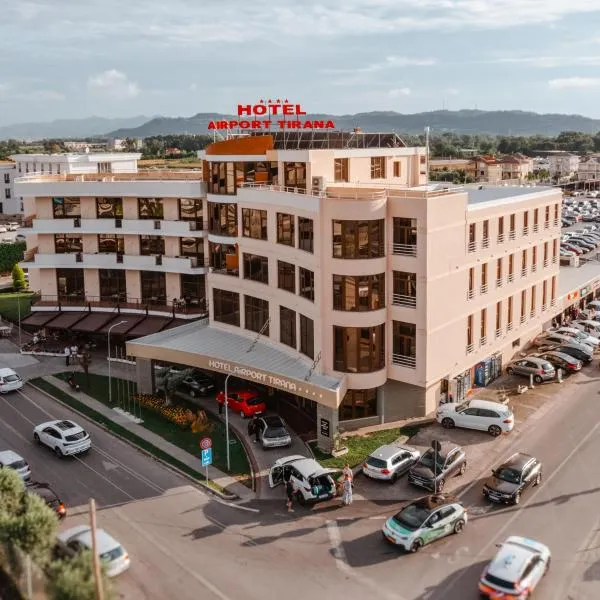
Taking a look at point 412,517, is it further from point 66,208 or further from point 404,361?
point 66,208

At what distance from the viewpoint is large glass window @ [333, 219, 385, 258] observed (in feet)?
138

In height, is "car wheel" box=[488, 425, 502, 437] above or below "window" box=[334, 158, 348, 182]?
below

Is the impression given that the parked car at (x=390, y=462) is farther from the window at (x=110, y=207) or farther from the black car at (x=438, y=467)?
the window at (x=110, y=207)

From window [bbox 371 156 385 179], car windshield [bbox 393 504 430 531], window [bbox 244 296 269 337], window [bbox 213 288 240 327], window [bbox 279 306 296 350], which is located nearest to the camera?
car windshield [bbox 393 504 430 531]

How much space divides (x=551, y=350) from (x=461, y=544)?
29.1 m

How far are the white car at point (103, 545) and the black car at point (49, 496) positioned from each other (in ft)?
11.1

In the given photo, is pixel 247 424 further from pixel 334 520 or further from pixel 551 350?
pixel 551 350

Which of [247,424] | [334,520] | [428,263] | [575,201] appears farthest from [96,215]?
[575,201]

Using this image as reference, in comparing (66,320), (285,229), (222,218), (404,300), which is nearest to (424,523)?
(404,300)

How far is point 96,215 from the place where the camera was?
63000mm

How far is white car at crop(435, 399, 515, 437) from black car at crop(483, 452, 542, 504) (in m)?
6.23

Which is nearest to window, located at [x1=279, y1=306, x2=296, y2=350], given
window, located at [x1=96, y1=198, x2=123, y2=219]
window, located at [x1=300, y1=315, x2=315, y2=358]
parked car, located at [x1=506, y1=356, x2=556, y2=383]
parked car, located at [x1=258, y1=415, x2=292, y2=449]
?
window, located at [x1=300, y1=315, x2=315, y2=358]

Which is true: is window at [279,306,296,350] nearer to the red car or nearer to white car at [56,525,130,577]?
the red car

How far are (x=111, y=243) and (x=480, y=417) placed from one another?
36.0 metres
